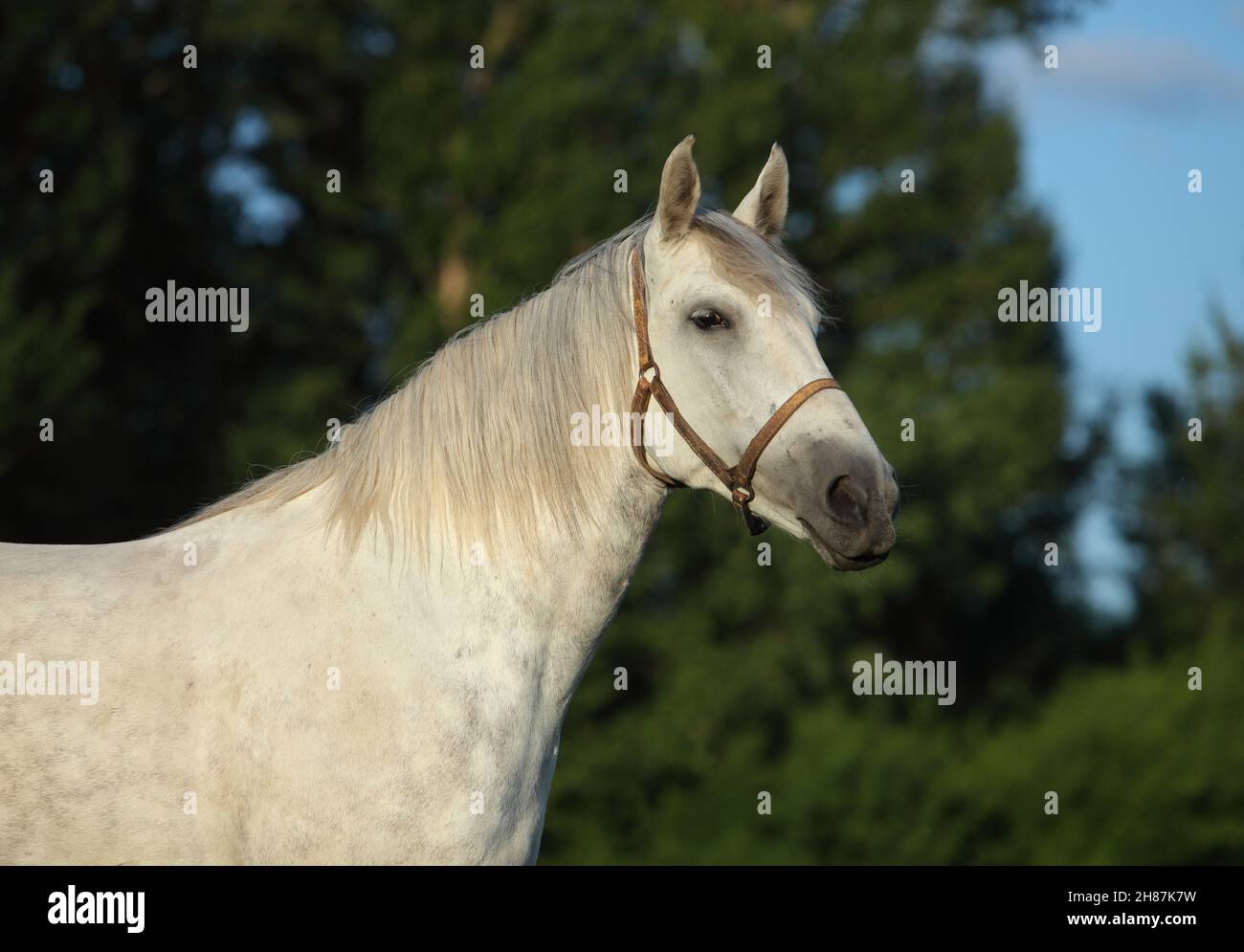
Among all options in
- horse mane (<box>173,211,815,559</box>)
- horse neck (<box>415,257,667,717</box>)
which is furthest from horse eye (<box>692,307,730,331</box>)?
horse neck (<box>415,257,667,717</box>)

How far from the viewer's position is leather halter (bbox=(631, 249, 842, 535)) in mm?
3914

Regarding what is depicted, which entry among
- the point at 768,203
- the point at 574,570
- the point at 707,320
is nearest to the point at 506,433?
the point at 574,570

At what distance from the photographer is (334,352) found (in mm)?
22438

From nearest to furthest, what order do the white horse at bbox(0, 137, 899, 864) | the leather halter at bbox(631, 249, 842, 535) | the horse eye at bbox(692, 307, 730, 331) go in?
the white horse at bbox(0, 137, 899, 864)
the leather halter at bbox(631, 249, 842, 535)
the horse eye at bbox(692, 307, 730, 331)

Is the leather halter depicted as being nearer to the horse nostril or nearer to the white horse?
the white horse

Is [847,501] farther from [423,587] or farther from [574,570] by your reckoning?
[423,587]

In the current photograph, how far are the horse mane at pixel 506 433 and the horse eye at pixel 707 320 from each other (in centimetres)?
13

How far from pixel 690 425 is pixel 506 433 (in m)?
0.60

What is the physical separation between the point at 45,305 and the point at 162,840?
1533cm

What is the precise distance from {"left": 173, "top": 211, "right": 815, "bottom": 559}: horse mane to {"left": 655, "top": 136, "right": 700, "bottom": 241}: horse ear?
0.07 m

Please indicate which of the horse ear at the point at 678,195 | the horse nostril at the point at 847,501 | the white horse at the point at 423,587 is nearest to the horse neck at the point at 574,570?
the white horse at the point at 423,587

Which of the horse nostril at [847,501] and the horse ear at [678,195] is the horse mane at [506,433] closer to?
the horse ear at [678,195]

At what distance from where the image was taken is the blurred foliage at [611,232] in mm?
18094
